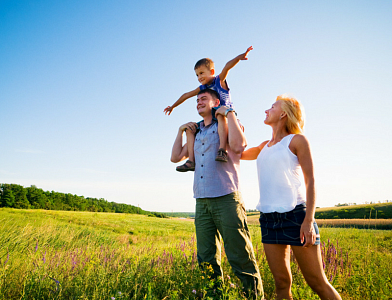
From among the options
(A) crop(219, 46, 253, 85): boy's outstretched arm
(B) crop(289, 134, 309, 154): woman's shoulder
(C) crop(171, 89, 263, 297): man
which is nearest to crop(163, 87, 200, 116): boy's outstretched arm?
(A) crop(219, 46, 253, 85): boy's outstretched arm

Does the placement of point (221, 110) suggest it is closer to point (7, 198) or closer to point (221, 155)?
point (221, 155)

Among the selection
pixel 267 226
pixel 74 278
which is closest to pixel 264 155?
pixel 267 226

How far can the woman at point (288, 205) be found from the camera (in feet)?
7.11

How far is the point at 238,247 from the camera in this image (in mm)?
2650

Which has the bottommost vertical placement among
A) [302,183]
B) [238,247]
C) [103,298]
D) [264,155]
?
[103,298]

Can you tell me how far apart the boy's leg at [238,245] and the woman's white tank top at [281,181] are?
369mm

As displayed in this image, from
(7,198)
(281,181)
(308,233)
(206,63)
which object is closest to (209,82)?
(206,63)

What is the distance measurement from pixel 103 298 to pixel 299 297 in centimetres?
253

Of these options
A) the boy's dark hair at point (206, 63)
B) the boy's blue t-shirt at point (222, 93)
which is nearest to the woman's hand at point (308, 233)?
the boy's blue t-shirt at point (222, 93)

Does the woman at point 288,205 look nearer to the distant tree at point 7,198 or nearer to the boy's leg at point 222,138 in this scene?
the boy's leg at point 222,138

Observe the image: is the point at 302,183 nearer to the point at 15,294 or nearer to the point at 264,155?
the point at 264,155

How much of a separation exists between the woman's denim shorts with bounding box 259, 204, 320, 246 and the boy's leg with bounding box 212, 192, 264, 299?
0.35 meters

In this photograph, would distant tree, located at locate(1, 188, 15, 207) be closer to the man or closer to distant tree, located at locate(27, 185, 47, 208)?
distant tree, located at locate(27, 185, 47, 208)

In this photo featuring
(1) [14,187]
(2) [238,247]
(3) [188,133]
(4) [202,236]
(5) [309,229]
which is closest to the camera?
(5) [309,229]
